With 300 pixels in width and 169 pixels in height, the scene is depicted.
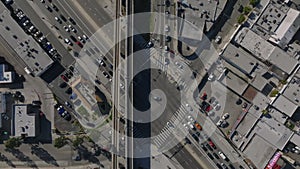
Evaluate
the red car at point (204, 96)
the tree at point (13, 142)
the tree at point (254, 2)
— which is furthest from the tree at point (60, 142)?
the tree at point (254, 2)

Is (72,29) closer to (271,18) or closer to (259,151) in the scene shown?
(271,18)

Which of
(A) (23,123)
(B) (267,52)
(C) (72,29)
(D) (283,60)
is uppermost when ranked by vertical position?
(B) (267,52)

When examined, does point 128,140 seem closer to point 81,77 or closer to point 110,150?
point 110,150

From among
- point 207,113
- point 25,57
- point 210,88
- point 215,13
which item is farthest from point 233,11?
point 25,57

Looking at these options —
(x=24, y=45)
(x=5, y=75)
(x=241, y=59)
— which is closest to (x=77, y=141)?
(x=5, y=75)

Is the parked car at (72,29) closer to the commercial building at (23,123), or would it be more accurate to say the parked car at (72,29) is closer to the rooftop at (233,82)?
the commercial building at (23,123)
